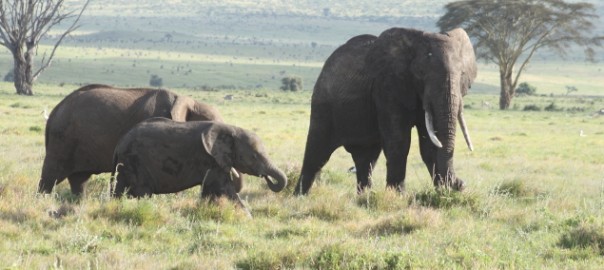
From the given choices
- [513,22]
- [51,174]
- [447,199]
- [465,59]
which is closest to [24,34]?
[513,22]

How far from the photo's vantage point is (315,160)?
13.3m

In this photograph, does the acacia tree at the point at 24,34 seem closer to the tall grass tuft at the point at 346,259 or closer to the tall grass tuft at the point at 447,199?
the tall grass tuft at the point at 447,199

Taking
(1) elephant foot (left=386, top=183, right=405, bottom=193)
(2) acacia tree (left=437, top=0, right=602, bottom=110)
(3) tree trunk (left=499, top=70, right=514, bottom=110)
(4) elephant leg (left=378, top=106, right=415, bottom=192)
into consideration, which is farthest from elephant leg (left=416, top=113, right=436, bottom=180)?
(3) tree trunk (left=499, top=70, right=514, bottom=110)

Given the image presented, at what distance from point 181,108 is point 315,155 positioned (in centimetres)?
287

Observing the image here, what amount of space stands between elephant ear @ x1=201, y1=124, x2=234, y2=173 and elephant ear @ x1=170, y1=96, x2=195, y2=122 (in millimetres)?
856

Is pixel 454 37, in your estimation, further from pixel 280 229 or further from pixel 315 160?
pixel 280 229

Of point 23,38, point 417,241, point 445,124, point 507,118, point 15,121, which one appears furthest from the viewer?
point 23,38

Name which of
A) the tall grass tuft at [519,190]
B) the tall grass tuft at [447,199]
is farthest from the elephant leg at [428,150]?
the tall grass tuft at [519,190]

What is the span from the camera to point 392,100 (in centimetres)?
1185

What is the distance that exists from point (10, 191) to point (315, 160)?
4.52 m

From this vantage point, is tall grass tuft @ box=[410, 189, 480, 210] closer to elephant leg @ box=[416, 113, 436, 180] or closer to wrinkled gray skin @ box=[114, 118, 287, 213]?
elephant leg @ box=[416, 113, 436, 180]

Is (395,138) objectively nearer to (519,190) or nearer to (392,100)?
(392,100)

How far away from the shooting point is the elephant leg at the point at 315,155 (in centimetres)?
1320

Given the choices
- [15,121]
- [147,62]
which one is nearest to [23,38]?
[15,121]
